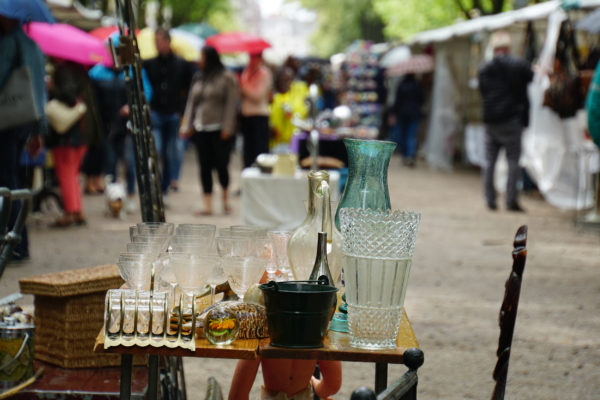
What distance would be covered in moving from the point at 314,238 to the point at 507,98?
9.47 m

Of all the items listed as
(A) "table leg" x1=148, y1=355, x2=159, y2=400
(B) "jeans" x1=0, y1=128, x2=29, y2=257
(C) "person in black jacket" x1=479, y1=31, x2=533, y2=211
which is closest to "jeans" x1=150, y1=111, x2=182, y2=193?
(C) "person in black jacket" x1=479, y1=31, x2=533, y2=211

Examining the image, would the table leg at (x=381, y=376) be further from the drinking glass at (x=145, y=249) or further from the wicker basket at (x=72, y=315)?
the wicker basket at (x=72, y=315)

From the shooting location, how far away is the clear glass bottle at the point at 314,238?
2.81m

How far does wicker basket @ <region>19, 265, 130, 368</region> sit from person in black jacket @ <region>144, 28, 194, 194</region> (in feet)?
24.2

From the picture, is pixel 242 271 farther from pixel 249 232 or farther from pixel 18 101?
pixel 18 101

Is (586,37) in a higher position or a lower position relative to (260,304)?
higher

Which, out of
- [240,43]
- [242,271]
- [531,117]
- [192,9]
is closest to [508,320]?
[242,271]

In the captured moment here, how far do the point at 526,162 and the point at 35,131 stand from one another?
8503 mm

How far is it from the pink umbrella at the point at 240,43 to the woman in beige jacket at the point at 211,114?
41.4 inches

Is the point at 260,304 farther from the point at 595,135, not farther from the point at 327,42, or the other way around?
the point at 327,42

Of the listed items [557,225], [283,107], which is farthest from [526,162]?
[283,107]

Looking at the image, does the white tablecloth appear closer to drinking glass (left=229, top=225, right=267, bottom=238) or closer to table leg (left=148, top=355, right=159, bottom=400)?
drinking glass (left=229, top=225, right=267, bottom=238)

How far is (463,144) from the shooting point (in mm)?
21750

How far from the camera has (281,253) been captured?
117 inches
